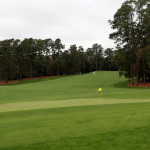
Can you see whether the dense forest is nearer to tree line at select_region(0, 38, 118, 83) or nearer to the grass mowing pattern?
tree line at select_region(0, 38, 118, 83)

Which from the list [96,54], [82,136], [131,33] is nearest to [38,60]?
[131,33]

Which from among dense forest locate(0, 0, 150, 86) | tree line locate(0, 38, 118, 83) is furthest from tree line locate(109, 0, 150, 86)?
tree line locate(0, 38, 118, 83)

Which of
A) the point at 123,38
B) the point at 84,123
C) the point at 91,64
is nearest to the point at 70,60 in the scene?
the point at 91,64

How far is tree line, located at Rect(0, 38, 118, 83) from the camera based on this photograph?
78.0 meters

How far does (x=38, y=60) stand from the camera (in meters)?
88.6

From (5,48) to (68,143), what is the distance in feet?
242

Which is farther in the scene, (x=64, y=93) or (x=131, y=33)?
(x=131, y=33)

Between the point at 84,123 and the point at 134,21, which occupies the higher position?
the point at 134,21

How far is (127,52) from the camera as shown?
44406 millimetres

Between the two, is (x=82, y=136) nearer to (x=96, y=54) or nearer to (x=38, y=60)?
(x=38, y=60)

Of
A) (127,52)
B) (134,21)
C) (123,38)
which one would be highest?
(134,21)

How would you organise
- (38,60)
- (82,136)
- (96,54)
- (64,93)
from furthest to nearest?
(96,54)
(38,60)
(64,93)
(82,136)

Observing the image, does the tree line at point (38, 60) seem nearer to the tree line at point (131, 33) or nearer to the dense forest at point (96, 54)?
the dense forest at point (96, 54)

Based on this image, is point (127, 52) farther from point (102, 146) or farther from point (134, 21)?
point (102, 146)
